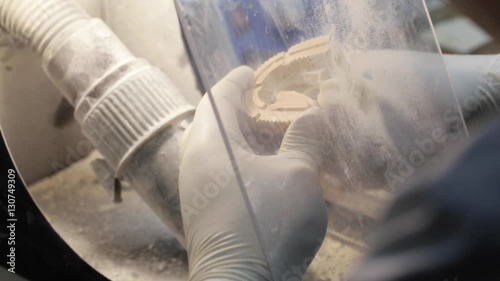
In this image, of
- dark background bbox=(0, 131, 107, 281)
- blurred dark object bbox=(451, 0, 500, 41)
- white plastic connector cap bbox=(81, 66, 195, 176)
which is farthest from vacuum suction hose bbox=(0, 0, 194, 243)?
blurred dark object bbox=(451, 0, 500, 41)

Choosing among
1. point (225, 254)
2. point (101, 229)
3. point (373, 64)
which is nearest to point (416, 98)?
point (373, 64)

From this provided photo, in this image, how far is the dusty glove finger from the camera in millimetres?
386

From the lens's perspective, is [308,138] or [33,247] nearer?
[308,138]

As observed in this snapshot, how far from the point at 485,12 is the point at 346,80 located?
4.5 inches

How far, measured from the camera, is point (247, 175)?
0.40 m

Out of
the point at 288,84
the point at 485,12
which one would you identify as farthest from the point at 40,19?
the point at 485,12

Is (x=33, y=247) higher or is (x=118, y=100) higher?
(x=118, y=100)

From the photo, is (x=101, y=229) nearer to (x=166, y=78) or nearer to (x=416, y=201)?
(x=166, y=78)

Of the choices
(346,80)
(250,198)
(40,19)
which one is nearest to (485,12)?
(346,80)

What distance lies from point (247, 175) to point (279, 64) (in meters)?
0.09

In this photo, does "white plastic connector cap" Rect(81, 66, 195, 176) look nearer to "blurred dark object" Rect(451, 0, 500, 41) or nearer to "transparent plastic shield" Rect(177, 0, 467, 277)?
"transparent plastic shield" Rect(177, 0, 467, 277)

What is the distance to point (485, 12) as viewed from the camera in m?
0.40

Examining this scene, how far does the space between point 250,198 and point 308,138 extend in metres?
0.06

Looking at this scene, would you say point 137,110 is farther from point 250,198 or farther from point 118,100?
point 250,198
